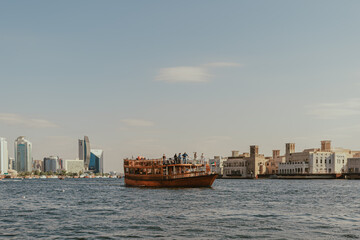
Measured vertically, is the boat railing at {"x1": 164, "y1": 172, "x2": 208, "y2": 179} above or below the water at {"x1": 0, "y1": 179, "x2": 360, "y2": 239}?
below

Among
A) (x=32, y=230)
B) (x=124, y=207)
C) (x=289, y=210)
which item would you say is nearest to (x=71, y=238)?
(x=32, y=230)

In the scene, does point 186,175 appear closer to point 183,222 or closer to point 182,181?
point 182,181

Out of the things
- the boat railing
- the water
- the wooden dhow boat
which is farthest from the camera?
the boat railing

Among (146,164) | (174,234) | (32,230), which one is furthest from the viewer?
(146,164)

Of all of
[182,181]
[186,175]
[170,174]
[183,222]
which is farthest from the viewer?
[170,174]

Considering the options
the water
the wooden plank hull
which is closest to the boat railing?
the wooden plank hull

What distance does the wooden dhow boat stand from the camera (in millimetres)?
99125

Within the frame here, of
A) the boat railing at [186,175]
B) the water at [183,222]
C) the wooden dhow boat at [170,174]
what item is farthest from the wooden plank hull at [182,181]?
the water at [183,222]

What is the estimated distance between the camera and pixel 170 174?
10212cm

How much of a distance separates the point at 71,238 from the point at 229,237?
12208mm

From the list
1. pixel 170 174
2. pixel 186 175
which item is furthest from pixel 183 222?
pixel 170 174

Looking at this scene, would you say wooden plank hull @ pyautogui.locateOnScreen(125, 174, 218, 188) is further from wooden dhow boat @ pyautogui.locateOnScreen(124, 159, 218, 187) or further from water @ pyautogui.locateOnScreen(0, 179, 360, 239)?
water @ pyautogui.locateOnScreen(0, 179, 360, 239)

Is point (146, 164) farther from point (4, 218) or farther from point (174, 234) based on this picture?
Answer: point (174, 234)

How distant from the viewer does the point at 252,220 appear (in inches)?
1709
